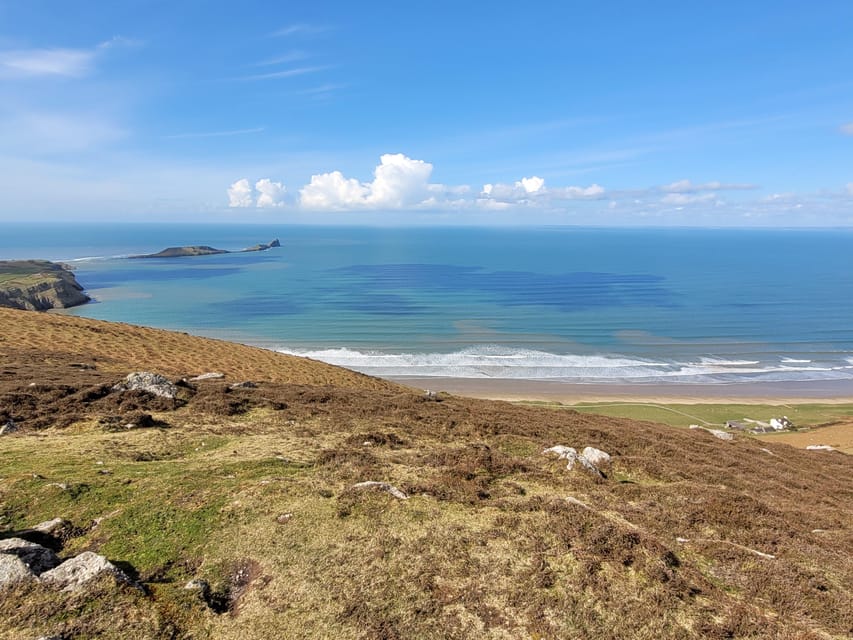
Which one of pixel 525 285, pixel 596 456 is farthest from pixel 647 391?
pixel 525 285

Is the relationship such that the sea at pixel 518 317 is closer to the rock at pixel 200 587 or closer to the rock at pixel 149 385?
the rock at pixel 149 385

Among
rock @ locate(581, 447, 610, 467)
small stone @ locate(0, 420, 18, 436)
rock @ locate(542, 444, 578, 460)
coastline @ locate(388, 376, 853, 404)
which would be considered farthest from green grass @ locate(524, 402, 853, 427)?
small stone @ locate(0, 420, 18, 436)

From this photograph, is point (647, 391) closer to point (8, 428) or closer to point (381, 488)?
point (381, 488)

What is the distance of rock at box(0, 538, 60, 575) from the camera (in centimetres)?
690

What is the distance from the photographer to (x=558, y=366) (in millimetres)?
55219

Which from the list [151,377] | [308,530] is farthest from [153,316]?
[308,530]

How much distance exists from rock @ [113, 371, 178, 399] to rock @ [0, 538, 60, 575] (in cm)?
1013

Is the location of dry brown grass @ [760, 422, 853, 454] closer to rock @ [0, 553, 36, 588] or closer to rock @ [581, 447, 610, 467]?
rock @ [581, 447, 610, 467]

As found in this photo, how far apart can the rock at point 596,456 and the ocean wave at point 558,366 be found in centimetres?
3663

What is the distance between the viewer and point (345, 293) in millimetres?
100375

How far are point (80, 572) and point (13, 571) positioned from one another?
894 mm

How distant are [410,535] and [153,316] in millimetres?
81761

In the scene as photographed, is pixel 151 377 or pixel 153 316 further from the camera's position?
pixel 153 316

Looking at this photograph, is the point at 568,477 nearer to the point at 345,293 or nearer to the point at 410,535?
the point at 410,535
